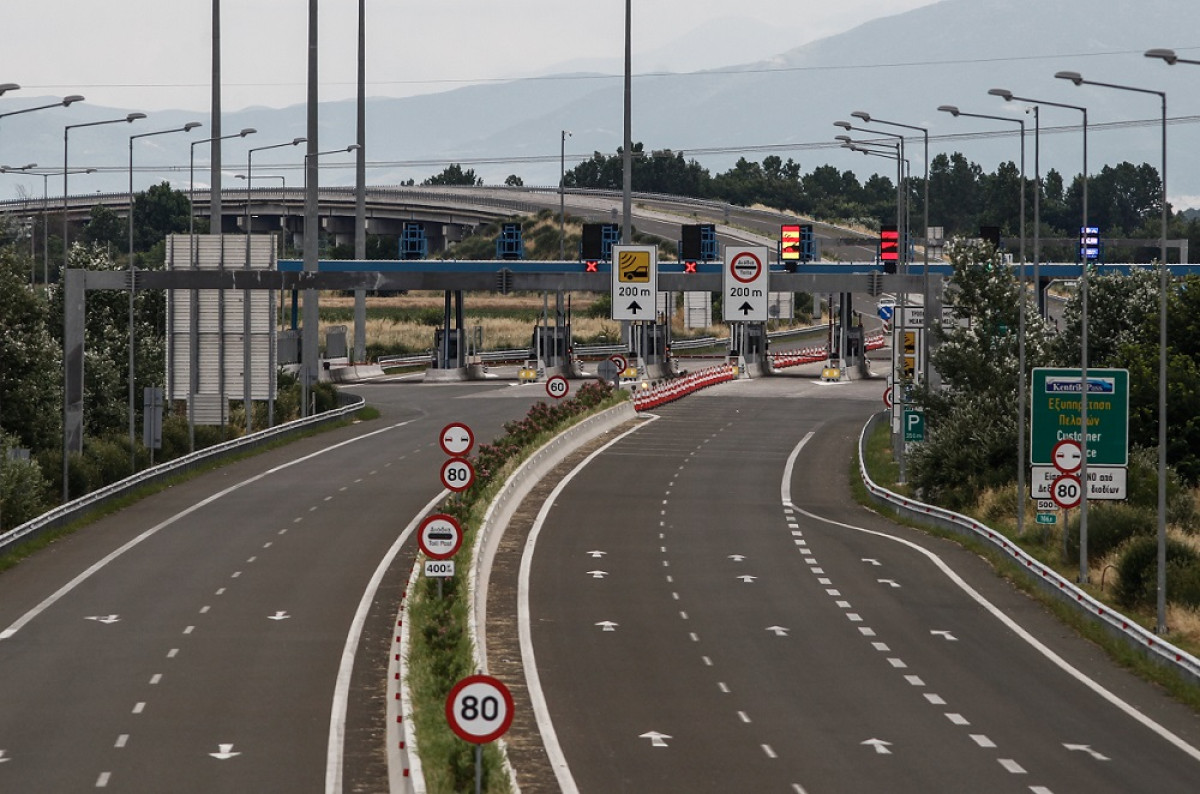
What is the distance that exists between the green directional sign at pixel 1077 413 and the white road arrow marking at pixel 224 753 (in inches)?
807

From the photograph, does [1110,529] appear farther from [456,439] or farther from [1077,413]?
[456,439]

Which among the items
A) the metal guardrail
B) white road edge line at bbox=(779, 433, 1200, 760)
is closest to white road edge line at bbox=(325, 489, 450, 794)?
the metal guardrail

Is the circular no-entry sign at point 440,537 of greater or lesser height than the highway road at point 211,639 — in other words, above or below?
above

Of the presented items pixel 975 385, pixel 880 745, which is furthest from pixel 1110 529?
pixel 880 745

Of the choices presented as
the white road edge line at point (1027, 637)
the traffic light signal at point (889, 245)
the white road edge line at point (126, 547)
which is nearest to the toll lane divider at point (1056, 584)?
the white road edge line at point (1027, 637)

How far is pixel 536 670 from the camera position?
2934 cm

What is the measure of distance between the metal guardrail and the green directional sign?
71.8ft

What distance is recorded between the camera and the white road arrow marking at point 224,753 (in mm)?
22812

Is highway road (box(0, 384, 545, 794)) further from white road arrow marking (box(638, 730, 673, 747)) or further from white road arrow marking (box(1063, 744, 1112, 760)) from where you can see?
white road arrow marking (box(1063, 744, 1112, 760))

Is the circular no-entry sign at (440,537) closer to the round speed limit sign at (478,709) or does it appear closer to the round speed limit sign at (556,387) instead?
the round speed limit sign at (478,709)

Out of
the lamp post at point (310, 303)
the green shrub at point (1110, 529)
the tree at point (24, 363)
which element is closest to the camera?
the green shrub at point (1110, 529)

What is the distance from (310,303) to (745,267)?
31.4 m

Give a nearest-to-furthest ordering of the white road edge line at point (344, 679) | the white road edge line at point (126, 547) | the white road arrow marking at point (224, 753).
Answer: the white road edge line at point (344, 679), the white road arrow marking at point (224, 753), the white road edge line at point (126, 547)

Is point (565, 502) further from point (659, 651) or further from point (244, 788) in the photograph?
point (244, 788)
